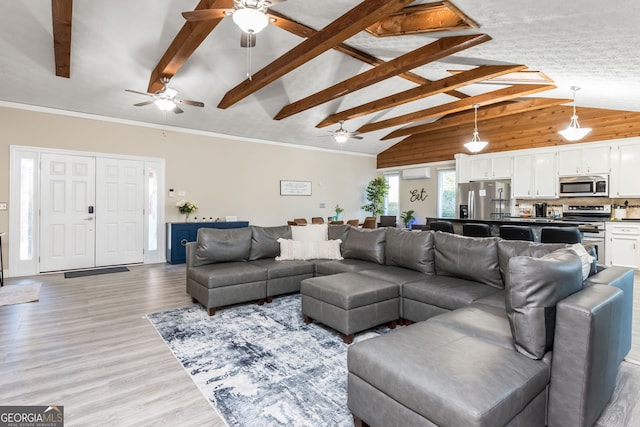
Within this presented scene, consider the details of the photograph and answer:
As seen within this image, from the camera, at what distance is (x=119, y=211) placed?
20.5 feet

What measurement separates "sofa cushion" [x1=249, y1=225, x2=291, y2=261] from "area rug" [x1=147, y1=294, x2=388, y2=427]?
85cm

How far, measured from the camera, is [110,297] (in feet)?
13.9

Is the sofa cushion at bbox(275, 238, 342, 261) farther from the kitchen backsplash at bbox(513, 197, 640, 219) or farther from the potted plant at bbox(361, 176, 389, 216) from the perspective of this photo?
the potted plant at bbox(361, 176, 389, 216)

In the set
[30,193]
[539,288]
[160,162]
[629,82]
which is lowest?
[539,288]

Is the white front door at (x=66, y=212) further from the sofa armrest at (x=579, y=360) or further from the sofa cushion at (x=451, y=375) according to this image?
the sofa armrest at (x=579, y=360)

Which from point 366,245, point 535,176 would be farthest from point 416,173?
point 366,245

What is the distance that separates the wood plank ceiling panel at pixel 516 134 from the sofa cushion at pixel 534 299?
6.47m

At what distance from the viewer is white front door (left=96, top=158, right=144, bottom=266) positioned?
6086 millimetres

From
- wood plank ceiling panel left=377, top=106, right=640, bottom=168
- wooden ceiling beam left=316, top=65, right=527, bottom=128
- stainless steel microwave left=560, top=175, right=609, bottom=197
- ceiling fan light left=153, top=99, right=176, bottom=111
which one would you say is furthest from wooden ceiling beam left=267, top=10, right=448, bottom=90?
stainless steel microwave left=560, top=175, right=609, bottom=197

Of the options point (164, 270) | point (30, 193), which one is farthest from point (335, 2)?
point (30, 193)

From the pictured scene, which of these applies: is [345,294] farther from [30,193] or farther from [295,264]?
Result: [30,193]

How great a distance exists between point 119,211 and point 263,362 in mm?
5221

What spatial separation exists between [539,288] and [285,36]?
13.9 ft

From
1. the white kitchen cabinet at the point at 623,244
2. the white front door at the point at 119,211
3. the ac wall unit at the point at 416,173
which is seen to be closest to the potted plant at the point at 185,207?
the white front door at the point at 119,211
